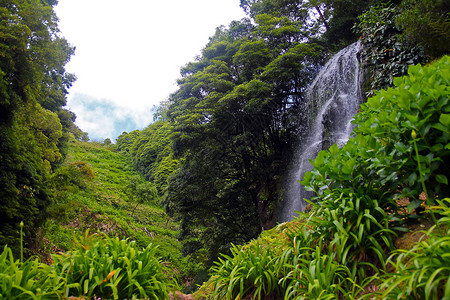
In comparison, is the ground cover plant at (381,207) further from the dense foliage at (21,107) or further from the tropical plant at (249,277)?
the dense foliage at (21,107)

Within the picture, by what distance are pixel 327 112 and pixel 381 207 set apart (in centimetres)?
649

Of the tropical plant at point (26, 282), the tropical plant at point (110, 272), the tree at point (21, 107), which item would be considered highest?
the tree at point (21, 107)

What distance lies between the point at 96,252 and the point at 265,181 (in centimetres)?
873

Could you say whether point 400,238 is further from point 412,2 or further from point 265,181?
point 265,181

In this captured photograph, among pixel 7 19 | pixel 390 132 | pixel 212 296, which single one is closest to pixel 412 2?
pixel 390 132

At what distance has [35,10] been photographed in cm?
724

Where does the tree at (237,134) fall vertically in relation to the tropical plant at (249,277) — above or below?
above

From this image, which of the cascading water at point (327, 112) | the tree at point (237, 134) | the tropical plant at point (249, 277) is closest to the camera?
the tropical plant at point (249, 277)

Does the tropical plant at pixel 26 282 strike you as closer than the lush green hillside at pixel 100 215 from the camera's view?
Yes

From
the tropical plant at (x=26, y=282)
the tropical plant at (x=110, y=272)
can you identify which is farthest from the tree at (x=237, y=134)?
the tropical plant at (x=26, y=282)

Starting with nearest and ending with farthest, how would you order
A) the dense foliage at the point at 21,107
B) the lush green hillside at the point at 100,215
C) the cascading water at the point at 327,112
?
the dense foliage at the point at 21,107, the cascading water at the point at 327,112, the lush green hillside at the point at 100,215

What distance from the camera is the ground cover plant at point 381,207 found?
1505 millimetres

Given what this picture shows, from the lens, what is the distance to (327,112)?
790cm

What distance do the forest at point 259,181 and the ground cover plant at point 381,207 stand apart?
0.01 metres
